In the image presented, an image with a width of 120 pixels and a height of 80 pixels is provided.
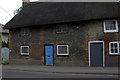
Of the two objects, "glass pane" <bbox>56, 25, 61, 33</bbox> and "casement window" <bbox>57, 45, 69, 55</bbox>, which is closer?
"casement window" <bbox>57, 45, 69, 55</bbox>

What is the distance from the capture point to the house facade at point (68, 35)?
52.0ft

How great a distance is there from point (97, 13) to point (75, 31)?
2912mm

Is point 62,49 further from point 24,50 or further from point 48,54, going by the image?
point 24,50

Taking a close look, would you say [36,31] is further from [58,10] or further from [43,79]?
[43,79]

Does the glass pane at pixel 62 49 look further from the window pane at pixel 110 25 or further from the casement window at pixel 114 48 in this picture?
the window pane at pixel 110 25

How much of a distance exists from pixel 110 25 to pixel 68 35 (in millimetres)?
4445

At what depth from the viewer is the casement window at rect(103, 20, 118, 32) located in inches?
620

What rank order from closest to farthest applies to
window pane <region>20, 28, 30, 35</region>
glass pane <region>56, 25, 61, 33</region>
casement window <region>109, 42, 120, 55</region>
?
casement window <region>109, 42, 120, 55</region>, glass pane <region>56, 25, 61, 33</region>, window pane <region>20, 28, 30, 35</region>

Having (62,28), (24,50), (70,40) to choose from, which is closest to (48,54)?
(70,40)

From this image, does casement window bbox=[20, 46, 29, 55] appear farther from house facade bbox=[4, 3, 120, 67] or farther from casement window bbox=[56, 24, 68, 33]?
casement window bbox=[56, 24, 68, 33]

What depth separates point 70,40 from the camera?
684 inches

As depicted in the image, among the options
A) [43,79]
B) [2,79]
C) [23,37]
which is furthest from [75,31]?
[2,79]

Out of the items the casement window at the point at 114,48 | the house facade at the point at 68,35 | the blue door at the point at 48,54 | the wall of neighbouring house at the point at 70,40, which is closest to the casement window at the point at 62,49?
the house facade at the point at 68,35

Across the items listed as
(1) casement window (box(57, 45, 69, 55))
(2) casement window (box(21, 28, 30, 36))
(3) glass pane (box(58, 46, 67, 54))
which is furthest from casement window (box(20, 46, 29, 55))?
(3) glass pane (box(58, 46, 67, 54))
